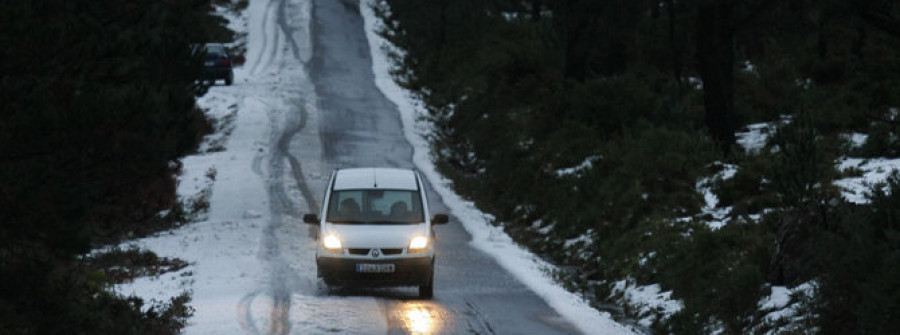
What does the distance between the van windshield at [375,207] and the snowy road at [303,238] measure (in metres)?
1.15

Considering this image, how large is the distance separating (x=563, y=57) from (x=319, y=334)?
27.4 meters

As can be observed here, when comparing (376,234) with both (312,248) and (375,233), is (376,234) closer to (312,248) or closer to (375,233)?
(375,233)

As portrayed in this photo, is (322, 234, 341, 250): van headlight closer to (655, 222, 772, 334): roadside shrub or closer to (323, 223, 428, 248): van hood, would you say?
(323, 223, 428, 248): van hood

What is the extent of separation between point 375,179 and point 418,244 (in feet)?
6.00

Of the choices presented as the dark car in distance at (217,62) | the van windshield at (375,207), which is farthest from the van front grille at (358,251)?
the dark car in distance at (217,62)

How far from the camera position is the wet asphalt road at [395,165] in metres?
15.1

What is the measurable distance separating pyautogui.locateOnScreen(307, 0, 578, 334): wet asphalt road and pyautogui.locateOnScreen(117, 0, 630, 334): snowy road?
4 cm

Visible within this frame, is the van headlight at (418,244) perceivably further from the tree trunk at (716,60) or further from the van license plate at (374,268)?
the tree trunk at (716,60)

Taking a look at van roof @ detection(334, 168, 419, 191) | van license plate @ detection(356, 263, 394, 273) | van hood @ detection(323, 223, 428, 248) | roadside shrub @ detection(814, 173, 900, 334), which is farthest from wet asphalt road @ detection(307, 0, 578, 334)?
roadside shrub @ detection(814, 173, 900, 334)

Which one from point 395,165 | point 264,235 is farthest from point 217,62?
A: point 264,235

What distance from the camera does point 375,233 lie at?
16.7 m

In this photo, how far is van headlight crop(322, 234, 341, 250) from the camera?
54.3 ft

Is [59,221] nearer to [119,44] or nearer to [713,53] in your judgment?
[119,44]

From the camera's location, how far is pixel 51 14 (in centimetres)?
1354
